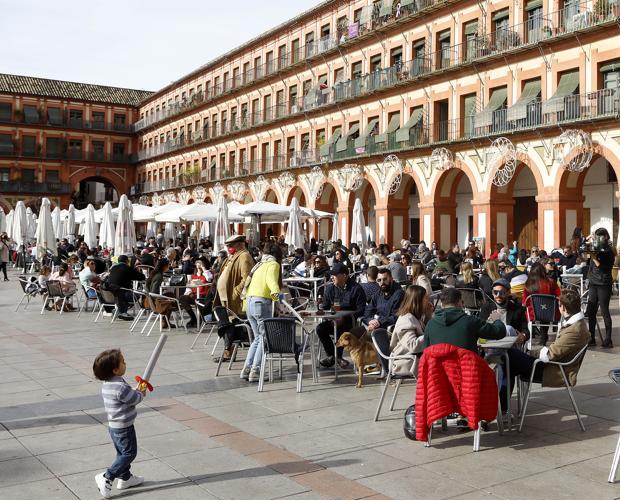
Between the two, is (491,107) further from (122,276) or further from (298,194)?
(122,276)

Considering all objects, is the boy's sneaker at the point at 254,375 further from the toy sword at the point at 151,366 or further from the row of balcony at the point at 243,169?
the row of balcony at the point at 243,169

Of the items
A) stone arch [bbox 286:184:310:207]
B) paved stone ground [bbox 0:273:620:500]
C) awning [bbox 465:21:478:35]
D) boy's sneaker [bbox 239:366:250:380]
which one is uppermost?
awning [bbox 465:21:478:35]

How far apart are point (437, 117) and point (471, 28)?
12.5 ft

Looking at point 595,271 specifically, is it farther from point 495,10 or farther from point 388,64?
point 388,64

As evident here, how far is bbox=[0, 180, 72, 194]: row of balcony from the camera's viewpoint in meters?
61.6

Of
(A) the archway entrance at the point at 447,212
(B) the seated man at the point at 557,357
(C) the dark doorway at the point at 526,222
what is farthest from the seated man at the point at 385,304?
(C) the dark doorway at the point at 526,222

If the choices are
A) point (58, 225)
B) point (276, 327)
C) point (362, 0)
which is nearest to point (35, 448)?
point (276, 327)

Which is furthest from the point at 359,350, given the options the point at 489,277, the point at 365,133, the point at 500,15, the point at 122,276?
the point at 365,133

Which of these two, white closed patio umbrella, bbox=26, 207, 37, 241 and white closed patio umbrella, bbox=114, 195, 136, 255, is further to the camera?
white closed patio umbrella, bbox=26, 207, 37, 241

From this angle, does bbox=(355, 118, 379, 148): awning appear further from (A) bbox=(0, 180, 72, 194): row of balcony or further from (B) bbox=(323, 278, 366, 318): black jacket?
(A) bbox=(0, 180, 72, 194): row of balcony

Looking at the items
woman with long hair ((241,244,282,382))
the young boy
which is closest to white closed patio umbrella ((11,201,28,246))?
woman with long hair ((241,244,282,382))

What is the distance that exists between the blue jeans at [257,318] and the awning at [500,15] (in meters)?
22.3

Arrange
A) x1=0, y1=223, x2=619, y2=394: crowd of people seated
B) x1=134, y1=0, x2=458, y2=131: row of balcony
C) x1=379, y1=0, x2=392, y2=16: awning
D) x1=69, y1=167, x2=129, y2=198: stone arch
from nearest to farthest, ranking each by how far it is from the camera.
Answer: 1. x1=0, y1=223, x2=619, y2=394: crowd of people seated
2. x1=134, y1=0, x2=458, y2=131: row of balcony
3. x1=379, y1=0, x2=392, y2=16: awning
4. x1=69, y1=167, x2=129, y2=198: stone arch

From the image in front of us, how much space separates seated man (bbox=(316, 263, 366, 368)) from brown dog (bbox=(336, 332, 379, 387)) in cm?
94
